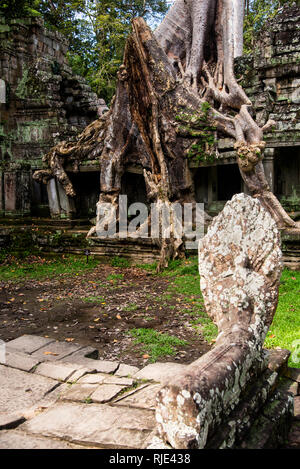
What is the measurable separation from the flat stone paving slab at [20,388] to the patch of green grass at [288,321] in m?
2.19

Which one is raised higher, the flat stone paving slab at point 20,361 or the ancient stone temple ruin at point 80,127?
the ancient stone temple ruin at point 80,127

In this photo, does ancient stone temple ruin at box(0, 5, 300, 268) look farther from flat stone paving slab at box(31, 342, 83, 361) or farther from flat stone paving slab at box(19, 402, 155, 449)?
flat stone paving slab at box(19, 402, 155, 449)

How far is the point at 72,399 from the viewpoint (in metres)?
2.78

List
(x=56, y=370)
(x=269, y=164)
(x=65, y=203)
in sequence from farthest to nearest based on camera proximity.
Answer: (x=65, y=203), (x=269, y=164), (x=56, y=370)

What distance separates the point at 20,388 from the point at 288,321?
3.24 metres

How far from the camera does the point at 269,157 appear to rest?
8555mm

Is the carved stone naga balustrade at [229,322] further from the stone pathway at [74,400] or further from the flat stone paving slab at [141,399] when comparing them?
the flat stone paving slab at [141,399]

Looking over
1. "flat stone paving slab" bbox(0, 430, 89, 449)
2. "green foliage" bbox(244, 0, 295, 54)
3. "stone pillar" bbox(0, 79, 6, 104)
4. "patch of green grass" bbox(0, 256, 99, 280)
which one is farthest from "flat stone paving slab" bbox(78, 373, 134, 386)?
"green foliage" bbox(244, 0, 295, 54)

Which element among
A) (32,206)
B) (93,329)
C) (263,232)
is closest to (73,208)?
(32,206)

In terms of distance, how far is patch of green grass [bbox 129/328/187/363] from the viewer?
4.29 meters

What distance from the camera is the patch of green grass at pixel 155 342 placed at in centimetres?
429

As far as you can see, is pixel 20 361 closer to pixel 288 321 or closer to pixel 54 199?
pixel 288 321

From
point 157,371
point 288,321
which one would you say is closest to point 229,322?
point 157,371

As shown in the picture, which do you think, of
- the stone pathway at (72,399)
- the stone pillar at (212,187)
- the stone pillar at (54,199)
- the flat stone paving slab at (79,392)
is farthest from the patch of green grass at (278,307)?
the stone pillar at (54,199)
